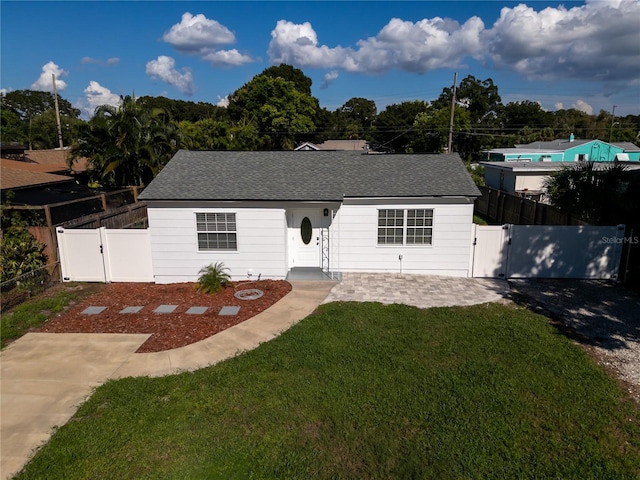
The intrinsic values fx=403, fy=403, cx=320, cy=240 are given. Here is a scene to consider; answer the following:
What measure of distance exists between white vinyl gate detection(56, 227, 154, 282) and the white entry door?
188 inches

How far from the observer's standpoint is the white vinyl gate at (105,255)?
43.0 feet

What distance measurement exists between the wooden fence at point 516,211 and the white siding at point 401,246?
4334mm

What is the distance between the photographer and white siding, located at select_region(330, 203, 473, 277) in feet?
43.5

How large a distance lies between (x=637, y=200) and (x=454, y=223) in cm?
573

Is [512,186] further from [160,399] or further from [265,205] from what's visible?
[160,399]

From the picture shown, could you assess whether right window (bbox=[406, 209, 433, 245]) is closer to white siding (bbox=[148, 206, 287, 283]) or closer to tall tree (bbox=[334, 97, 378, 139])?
white siding (bbox=[148, 206, 287, 283])

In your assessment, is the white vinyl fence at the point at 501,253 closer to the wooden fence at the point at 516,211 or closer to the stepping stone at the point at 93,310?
the wooden fence at the point at 516,211

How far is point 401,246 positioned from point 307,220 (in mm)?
3302

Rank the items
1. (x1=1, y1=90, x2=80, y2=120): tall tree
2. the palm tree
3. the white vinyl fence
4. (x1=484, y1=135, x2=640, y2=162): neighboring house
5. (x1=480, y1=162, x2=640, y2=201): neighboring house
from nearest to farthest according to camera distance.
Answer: the white vinyl fence, the palm tree, (x1=480, y1=162, x2=640, y2=201): neighboring house, (x1=484, y1=135, x2=640, y2=162): neighboring house, (x1=1, y1=90, x2=80, y2=120): tall tree

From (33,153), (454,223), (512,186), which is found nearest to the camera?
(454,223)

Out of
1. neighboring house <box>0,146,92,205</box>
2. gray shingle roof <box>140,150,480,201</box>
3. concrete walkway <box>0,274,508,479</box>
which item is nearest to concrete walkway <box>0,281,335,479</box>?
concrete walkway <box>0,274,508,479</box>

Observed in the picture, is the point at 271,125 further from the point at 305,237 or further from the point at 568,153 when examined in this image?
the point at 305,237

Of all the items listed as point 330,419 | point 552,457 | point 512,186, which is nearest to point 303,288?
point 330,419

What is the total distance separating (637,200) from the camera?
12805 millimetres
